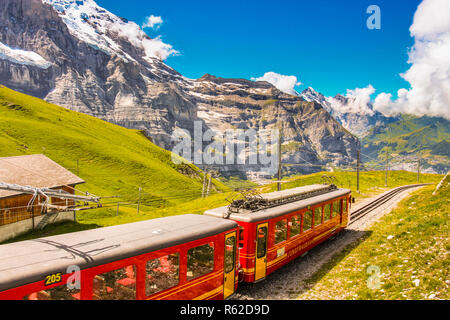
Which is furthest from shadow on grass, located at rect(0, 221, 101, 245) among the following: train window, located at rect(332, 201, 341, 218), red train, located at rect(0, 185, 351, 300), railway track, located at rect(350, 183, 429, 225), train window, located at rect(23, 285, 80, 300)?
railway track, located at rect(350, 183, 429, 225)

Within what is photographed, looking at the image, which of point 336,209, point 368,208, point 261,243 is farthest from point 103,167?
point 261,243

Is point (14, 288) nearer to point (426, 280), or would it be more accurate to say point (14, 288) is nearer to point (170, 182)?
point (426, 280)

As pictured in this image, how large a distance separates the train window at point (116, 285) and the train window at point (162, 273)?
0.50m

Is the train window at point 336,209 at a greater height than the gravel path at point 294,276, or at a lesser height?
greater

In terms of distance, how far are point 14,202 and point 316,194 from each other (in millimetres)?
23252

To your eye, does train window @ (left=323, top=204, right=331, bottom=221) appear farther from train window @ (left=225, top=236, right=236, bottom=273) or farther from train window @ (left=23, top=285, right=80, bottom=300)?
train window @ (left=23, top=285, right=80, bottom=300)

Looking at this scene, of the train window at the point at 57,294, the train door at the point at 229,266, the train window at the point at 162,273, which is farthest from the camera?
the train door at the point at 229,266

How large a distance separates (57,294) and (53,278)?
0.38m

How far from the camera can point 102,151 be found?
64312mm

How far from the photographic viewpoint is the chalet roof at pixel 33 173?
77.0 feet

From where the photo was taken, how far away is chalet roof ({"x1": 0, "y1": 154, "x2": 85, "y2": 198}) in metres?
23.5

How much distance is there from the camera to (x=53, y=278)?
246 inches

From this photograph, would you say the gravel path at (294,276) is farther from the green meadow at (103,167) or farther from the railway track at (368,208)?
the green meadow at (103,167)

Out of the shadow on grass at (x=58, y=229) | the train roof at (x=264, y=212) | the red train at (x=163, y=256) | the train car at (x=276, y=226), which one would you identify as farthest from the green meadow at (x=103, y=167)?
the red train at (x=163, y=256)
